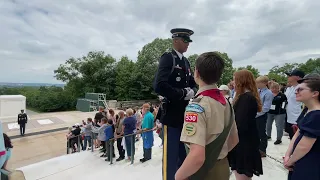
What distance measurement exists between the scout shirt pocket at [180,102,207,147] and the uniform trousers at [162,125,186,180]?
2.40ft

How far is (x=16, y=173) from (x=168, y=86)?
141 centimetres

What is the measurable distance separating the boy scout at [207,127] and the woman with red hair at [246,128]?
4.35 ft

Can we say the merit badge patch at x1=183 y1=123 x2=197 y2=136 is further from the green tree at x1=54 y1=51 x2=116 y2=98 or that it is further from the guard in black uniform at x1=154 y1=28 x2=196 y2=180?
the green tree at x1=54 y1=51 x2=116 y2=98

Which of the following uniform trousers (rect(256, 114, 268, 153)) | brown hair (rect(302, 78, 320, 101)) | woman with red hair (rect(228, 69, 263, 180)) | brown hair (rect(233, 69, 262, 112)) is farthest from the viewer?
uniform trousers (rect(256, 114, 268, 153))

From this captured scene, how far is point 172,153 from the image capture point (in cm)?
211

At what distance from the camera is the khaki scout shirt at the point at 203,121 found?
1.36m

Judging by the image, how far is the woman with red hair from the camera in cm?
282

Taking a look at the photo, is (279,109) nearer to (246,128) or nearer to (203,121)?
(246,128)

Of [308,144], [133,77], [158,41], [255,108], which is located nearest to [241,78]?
[255,108]

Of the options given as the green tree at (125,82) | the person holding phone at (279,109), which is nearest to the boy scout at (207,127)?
the person holding phone at (279,109)

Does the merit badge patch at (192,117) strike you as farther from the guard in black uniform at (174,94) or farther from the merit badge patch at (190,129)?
the guard in black uniform at (174,94)

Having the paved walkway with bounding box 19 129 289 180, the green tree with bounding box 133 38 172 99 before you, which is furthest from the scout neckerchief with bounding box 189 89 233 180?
the green tree with bounding box 133 38 172 99

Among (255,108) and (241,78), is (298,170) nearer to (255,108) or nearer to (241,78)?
(255,108)

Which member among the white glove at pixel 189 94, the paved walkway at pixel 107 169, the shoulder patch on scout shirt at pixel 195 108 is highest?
the white glove at pixel 189 94
